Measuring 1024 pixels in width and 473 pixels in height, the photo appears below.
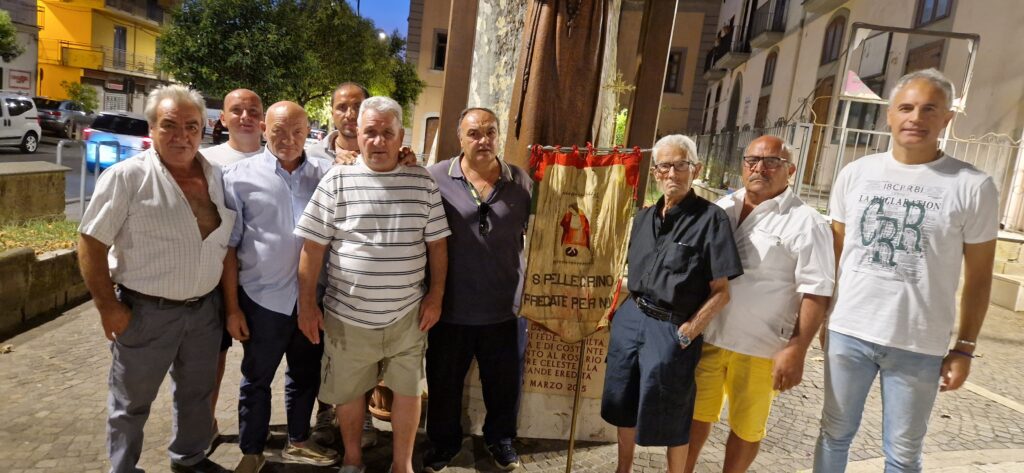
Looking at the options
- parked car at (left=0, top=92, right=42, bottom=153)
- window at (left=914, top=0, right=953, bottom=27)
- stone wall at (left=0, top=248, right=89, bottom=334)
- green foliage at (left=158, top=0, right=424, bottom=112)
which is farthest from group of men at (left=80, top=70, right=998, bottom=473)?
green foliage at (left=158, top=0, right=424, bottom=112)

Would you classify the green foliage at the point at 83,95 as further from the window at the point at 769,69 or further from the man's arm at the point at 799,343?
the man's arm at the point at 799,343

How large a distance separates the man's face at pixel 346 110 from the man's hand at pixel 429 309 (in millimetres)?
1269

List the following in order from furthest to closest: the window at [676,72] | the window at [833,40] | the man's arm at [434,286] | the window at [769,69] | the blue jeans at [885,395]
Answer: the window at [676,72] → the window at [769,69] → the window at [833,40] → the man's arm at [434,286] → the blue jeans at [885,395]

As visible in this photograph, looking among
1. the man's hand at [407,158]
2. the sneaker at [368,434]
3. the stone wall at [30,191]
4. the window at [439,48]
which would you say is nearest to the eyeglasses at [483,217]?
the man's hand at [407,158]

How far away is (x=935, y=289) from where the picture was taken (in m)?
2.51

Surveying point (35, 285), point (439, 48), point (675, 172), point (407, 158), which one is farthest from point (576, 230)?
point (439, 48)

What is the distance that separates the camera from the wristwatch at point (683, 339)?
2829 mm

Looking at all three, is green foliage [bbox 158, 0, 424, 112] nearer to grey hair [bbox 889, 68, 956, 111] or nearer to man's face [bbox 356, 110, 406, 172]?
man's face [bbox 356, 110, 406, 172]

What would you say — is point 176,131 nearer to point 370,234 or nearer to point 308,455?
point 370,234

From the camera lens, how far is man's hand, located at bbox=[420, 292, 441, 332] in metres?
3.10

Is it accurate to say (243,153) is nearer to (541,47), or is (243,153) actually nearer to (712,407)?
(541,47)

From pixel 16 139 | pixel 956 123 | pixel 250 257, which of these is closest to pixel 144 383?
pixel 250 257

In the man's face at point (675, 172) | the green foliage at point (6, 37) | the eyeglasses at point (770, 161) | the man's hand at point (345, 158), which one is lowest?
the man's hand at point (345, 158)

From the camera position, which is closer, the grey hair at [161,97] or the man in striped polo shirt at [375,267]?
the grey hair at [161,97]
